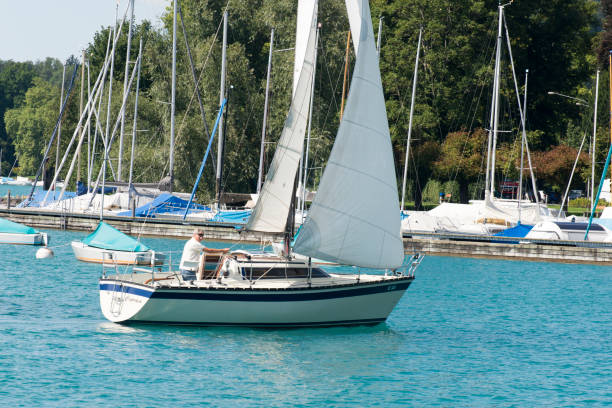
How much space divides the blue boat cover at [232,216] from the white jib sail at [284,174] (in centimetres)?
2830

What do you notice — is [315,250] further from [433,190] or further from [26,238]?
[433,190]

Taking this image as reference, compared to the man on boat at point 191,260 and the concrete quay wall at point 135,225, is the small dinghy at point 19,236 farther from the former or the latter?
the man on boat at point 191,260

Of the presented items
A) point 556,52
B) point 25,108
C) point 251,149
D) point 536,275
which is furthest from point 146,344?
point 25,108

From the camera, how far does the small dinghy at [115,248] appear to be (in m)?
35.5

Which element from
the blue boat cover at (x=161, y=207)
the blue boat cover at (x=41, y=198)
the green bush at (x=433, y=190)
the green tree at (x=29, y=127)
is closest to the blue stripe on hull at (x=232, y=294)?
the blue boat cover at (x=161, y=207)

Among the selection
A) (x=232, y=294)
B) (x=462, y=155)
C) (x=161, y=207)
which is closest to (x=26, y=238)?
(x=161, y=207)

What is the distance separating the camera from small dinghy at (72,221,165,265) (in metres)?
35.5

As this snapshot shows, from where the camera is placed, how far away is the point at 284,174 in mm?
23672

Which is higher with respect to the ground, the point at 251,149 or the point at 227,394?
the point at 251,149

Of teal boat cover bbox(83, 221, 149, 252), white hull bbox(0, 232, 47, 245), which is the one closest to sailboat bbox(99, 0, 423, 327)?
teal boat cover bbox(83, 221, 149, 252)

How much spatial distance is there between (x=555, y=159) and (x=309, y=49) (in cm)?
4716

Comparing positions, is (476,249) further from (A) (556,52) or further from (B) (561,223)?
(A) (556,52)

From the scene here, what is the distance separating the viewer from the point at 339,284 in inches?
889

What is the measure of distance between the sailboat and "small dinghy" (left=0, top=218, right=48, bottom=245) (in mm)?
23966
